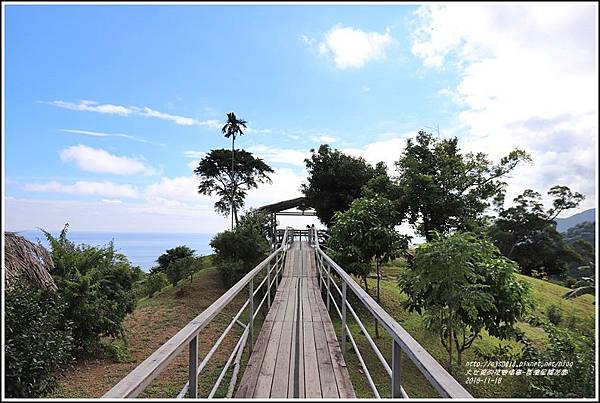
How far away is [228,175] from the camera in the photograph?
26.4 metres

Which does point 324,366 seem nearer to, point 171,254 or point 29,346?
point 29,346

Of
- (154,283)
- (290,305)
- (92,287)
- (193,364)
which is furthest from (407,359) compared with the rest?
(154,283)

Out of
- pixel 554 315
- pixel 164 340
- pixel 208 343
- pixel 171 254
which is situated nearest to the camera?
pixel 208 343

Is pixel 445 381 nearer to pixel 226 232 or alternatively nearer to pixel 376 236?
pixel 376 236

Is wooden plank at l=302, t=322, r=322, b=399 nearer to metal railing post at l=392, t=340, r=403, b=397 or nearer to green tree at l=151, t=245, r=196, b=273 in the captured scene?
metal railing post at l=392, t=340, r=403, b=397

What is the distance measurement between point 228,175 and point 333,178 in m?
10.4

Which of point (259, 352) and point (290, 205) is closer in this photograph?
point (259, 352)

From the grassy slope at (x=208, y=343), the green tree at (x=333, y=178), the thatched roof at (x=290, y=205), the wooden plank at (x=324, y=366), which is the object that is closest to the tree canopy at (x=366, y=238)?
the grassy slope at (x=208, y=343)

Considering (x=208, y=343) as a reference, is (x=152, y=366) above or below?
above

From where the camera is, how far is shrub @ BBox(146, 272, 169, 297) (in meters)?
13.0

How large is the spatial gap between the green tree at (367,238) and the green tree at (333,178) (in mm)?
8841

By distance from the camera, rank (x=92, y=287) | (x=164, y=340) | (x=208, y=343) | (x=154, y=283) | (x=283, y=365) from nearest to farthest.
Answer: (x=283, y=365)
(x=92, y=287)
(x=208, y=343)
(x=164, y=340)
(x=154, y=283)

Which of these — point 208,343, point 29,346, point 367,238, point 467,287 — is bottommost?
point 208,343

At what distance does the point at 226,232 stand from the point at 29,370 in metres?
8.19
